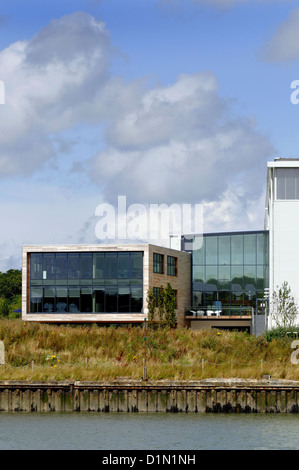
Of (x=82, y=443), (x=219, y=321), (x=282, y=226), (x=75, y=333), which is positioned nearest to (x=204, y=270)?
(x=219, y=321)

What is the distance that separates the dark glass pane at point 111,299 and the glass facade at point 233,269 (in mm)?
9275

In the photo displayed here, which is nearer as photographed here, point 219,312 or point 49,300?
point 49,300

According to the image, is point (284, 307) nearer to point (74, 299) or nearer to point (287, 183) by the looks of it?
point (287, 183)

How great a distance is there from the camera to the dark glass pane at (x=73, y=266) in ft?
252

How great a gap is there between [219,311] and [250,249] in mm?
6327

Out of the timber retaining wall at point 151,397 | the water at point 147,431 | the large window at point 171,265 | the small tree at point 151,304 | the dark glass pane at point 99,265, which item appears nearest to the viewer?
the water at point 147,431

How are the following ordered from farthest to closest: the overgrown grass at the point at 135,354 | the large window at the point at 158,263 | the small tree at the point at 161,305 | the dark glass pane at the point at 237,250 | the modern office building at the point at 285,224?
the dark glass pane at the point at 237,250 < the large window at the point at 158,263 < the small tree at the point at 161,305 < the modern office building at the point at 285,224 < the overgrown grass at the point at 135,354

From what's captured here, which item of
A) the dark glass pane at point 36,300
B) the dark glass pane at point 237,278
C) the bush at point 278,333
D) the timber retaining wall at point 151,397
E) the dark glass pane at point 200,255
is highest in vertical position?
the dark glass pane at point 200,255

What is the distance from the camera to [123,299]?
249 feet

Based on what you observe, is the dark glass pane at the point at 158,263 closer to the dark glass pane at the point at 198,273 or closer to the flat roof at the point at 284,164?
the dark glass pane at the point at 198,273

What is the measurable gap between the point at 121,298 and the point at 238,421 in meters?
31.6

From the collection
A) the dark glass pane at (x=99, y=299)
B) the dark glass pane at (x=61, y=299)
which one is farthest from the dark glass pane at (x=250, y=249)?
the dark glass pane at (x=61, y=299)

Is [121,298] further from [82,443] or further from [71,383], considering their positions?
[82,443]

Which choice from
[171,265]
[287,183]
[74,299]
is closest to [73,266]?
[74,299]
